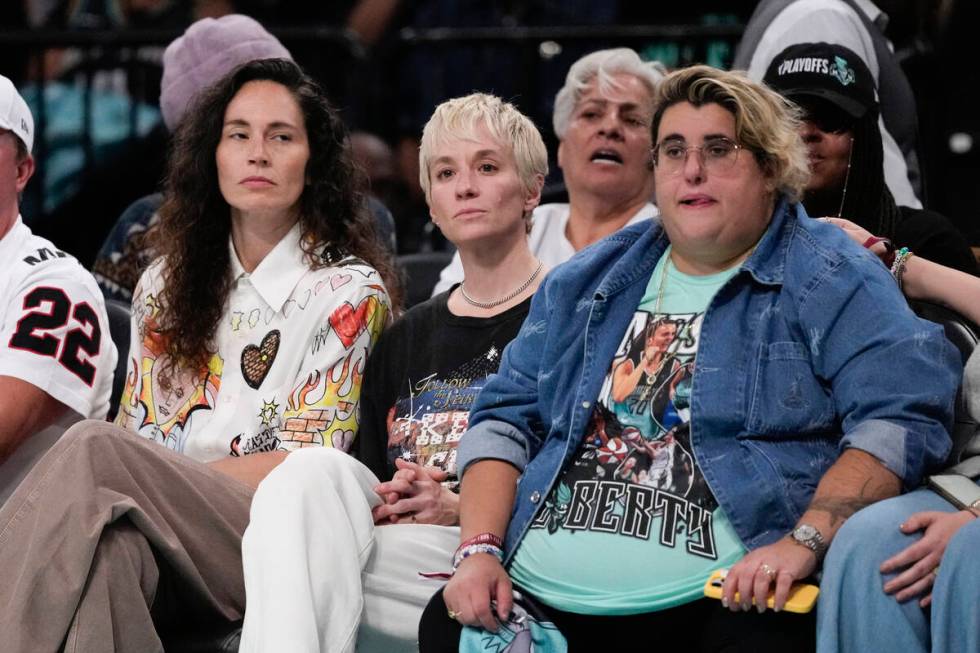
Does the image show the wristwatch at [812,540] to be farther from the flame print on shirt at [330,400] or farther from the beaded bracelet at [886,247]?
the flame print on shirt at [330,400]

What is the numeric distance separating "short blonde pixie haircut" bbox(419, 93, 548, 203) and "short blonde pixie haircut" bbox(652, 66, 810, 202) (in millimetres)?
609

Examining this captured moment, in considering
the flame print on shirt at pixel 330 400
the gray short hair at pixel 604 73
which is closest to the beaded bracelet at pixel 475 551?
the flame print on shirt at pixel 330 400

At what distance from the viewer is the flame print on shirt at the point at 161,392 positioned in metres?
3.61

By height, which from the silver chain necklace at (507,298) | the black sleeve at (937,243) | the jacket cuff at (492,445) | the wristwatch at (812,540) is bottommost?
the wristwatch at (812,540)

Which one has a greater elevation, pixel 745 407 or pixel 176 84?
pixel 176 84

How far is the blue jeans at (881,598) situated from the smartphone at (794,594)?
0.9 inches

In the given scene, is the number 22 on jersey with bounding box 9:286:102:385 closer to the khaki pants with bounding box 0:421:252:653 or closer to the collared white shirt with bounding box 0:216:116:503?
the collared white shirt with bounding box 0:216:116:503

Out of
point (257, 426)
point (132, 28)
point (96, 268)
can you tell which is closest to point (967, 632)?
point (257, 426)

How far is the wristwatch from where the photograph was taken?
2535 millimetres

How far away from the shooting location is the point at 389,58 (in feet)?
19.0

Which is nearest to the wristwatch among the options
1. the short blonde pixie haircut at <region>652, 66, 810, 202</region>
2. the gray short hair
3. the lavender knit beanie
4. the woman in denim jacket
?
the woman in denim jacket

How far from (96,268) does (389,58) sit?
1702 millimetres

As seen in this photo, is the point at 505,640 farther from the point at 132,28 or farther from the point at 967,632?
the point at 132,28

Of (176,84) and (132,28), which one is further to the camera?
(132,28)
